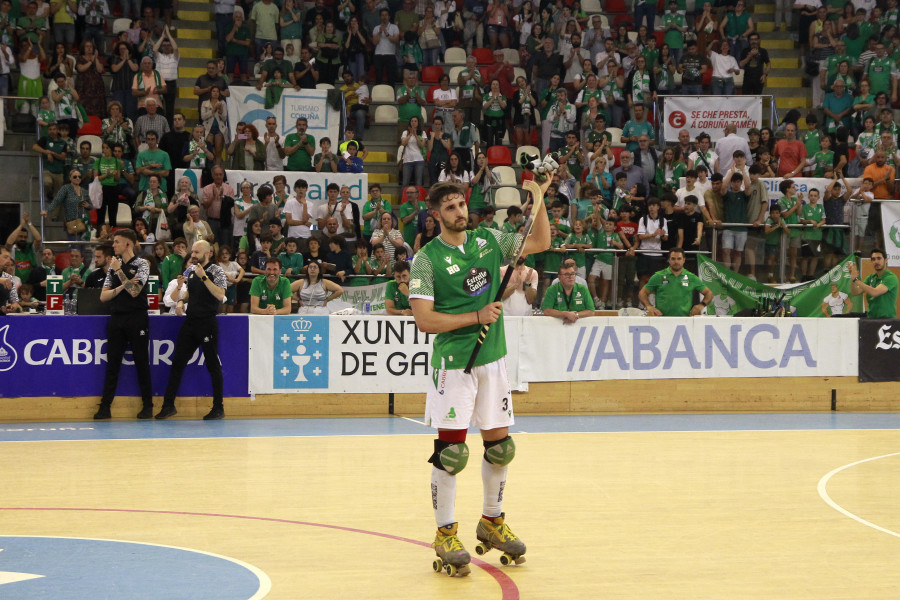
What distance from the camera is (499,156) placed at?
2258 cm

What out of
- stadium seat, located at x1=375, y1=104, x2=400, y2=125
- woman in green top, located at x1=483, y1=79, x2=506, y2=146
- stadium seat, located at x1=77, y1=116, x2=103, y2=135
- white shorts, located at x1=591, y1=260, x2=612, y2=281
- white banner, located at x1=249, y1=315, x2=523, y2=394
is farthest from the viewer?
stadium seat, located at x1=375, y1=104, x2=400, y2=125

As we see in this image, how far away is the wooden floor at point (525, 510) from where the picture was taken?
6777 millimetres

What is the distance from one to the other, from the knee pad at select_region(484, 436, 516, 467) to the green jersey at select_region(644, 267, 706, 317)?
957 centimetres

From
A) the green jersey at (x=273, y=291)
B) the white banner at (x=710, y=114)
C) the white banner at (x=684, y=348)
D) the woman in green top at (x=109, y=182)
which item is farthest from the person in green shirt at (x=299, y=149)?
the white banner at (x=710, y=114)

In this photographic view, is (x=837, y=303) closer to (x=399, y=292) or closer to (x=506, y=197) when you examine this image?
(x=506, y=197)

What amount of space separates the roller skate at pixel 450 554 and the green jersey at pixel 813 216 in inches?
558

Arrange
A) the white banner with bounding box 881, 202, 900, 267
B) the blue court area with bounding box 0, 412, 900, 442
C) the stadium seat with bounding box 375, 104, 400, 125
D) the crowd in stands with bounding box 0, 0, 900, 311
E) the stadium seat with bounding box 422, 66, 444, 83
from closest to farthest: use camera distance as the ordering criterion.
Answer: the blue court area with bounding box 0, 412, 900, 442
the crowd in stands with bounding box 0, 0, 900, 311
the white banner with bounding box 881, 202, 900, 267
the stadium seat with bounding box 375, 104, 400, 125
the stadium seat with bounding box 422, 66, 444, 83

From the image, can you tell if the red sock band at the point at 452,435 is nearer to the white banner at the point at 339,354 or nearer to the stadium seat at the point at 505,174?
the white banner at the point at 339,354

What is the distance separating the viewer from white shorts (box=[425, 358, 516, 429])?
7086mm

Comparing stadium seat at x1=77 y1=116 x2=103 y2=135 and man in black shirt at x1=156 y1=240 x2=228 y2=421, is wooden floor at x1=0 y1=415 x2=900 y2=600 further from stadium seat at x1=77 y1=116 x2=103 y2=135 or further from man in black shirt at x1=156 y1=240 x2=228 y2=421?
stadium seat at x1=77 y1=116 x2=103 y2=135

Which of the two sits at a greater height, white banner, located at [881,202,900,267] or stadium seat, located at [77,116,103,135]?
stadium seat, located at [77,116,103,135]

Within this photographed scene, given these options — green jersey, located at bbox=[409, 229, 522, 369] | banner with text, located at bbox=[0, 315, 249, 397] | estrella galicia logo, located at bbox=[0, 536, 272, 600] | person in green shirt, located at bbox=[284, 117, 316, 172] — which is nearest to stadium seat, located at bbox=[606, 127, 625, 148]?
person in green shirt, located at bbox=[284, 117, 316, 172]

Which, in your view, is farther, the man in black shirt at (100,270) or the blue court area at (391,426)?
the man in black shirt at (100,270)

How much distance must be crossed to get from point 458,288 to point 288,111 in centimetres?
1587
